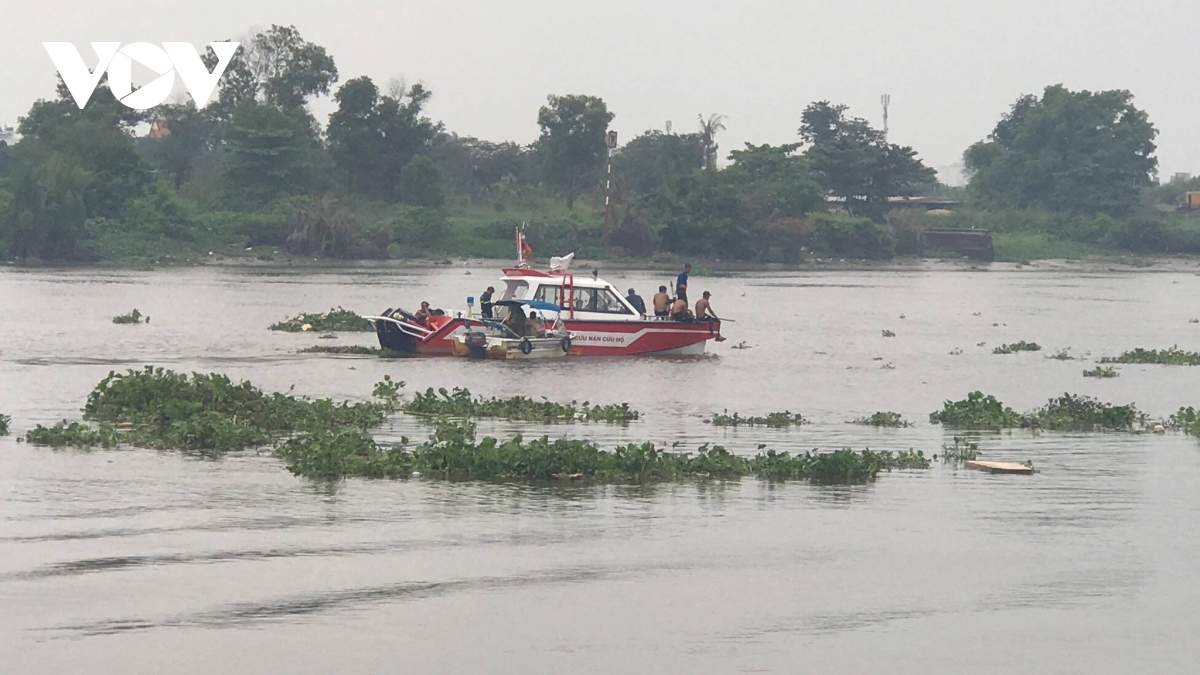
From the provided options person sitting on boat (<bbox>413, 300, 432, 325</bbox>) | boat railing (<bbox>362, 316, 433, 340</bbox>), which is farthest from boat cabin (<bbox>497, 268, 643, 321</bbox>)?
boat railing (<bbox>362, 316, 433, 340</bbox>)

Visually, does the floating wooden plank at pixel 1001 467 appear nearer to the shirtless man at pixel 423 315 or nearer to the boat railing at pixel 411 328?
the boat railing at pixel 411 328

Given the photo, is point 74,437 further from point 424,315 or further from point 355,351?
point 355,351

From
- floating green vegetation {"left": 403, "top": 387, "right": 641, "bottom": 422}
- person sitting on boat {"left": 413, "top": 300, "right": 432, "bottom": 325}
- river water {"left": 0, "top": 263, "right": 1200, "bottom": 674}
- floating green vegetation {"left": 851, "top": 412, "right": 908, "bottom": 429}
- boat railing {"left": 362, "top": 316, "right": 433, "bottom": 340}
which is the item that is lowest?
river water {"left": 0, "top": 263, "right": 1200, "bottom": 674}

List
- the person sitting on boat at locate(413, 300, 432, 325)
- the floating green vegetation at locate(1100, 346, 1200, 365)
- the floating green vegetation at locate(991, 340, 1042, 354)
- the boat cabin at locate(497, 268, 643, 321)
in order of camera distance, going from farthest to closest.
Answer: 1. the floating green vegetation at locate(991, 340, 1042, 354)
2. the floating green vegetation at locate(1100, 346, 1200, 365)
3. the boat cabin at locate(497, 268, 643, 321)
4. the person sitting on boat at locate(413, 300, 432, 325)

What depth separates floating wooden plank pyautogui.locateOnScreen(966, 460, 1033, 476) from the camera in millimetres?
17141

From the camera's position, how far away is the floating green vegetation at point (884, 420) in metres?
21.9

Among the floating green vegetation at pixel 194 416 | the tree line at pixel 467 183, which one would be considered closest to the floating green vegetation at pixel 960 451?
the floating green vegetation at pixel 194 416

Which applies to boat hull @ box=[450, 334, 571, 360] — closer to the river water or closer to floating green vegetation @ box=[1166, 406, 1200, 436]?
the river water

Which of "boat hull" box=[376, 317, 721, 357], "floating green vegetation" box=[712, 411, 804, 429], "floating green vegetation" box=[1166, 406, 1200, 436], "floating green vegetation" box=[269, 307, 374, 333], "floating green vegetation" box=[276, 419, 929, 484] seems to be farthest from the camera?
"floating green vegetation" box=[269, 307, 374, 333]

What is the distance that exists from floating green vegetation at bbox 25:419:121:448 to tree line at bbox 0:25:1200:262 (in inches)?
2238

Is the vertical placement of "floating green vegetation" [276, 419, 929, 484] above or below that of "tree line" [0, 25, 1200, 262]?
below

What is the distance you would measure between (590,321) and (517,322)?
5.60ft

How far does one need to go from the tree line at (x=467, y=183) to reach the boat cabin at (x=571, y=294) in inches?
1769

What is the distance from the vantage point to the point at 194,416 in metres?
18.6
